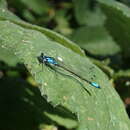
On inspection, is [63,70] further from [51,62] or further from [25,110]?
[25,110]

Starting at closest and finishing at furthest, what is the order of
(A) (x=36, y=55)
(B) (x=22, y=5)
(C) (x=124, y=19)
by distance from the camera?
(A) (x=36, y=55) < (C) (x=124, y=19) < (B) (x=22, y=5)

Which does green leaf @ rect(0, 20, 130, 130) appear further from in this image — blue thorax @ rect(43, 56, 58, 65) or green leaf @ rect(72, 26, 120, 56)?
green leaf @ rect(72, 26, 120, 56)

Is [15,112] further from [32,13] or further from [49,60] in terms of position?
[32,13]

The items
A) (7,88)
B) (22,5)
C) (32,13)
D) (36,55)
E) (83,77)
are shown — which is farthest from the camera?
(32,13)

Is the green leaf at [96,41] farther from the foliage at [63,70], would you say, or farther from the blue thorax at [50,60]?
the blue thorax at [50,60]

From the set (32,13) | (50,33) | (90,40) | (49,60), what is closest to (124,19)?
(50,33)

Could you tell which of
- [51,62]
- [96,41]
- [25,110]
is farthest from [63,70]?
[96,41]

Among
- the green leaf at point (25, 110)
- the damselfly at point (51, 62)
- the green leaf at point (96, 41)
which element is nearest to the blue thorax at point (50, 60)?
the damselfly at point (51, 62)
